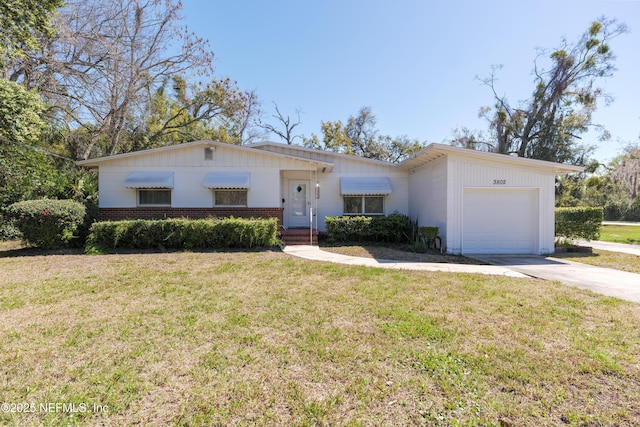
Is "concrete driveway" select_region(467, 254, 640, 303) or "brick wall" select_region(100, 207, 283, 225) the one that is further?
"brick wall" select_region(100, 207, 283, 225)

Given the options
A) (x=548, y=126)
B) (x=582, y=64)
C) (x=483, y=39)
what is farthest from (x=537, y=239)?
(x=582, y=64)

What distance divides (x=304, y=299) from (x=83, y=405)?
2.91m

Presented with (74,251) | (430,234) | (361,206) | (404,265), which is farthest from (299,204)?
(74,251)

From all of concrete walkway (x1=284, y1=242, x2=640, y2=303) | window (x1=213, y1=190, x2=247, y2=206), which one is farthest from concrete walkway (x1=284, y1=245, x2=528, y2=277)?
window (x1=213, y1=190, x2=247, y2=206)

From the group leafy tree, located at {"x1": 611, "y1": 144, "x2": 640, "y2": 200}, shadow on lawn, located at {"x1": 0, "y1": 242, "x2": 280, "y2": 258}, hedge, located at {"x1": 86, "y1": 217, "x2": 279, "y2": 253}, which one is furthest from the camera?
leafy tree, located at {"x1": 611, "y1": 144, "x2": 640, "y2": 200}

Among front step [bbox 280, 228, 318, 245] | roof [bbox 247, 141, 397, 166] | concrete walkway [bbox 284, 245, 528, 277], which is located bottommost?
concrete walkway [bbox 284, 245, 528, 277]

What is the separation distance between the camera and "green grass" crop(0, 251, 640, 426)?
2211 millimetres

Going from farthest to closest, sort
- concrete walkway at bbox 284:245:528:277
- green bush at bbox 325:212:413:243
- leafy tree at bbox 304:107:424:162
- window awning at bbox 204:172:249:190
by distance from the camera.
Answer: leafy tree at bbox 304:107:424:162
green bush at bbox 325:212:413:243
window awning at bbox 204:172:249:190
concrete walkway at bbox 284:245:528:277

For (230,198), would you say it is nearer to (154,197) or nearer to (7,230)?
(154,197)

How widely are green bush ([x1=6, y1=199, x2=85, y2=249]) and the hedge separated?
0.90m

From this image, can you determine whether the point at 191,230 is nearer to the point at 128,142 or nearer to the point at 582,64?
the point at 128,142

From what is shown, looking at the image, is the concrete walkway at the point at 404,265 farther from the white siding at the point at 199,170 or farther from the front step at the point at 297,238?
the white siding at the point at 199,170

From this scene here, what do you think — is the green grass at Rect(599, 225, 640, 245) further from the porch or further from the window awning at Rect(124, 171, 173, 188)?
the window awning at Rect(124, 171, 173, 188)

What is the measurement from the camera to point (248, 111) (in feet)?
78.6
